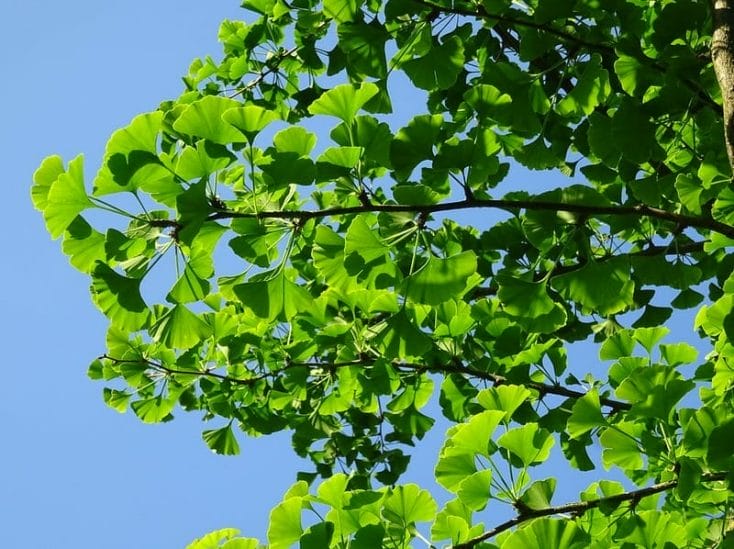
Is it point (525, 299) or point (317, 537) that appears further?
point (525, 299)

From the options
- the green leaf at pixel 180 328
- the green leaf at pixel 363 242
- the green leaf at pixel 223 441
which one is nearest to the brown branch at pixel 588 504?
the green leaf at pixel 363 242

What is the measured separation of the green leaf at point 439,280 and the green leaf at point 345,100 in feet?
1.08

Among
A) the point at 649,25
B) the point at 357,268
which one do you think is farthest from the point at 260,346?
the point at 649,25

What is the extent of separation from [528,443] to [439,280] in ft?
1.56

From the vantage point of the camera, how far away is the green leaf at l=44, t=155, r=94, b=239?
1.33m

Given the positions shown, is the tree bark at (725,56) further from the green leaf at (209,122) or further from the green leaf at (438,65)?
the green leaf at (209,122)

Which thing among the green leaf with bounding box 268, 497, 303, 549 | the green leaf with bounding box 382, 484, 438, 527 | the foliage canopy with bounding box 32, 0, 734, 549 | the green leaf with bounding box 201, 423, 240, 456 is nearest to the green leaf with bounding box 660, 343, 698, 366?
the foliage canopy with bounding box 32, 0, 734, 549

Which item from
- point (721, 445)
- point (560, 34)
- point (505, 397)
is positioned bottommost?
point (721, 445)

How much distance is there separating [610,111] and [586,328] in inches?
33.3

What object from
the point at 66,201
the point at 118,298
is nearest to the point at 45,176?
the point at 66,201

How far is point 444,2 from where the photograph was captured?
5.76 feet

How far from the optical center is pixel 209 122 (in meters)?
1.28

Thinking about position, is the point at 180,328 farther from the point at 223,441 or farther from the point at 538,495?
the point at 223,441


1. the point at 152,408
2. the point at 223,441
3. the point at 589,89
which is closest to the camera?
the point at 589,89
